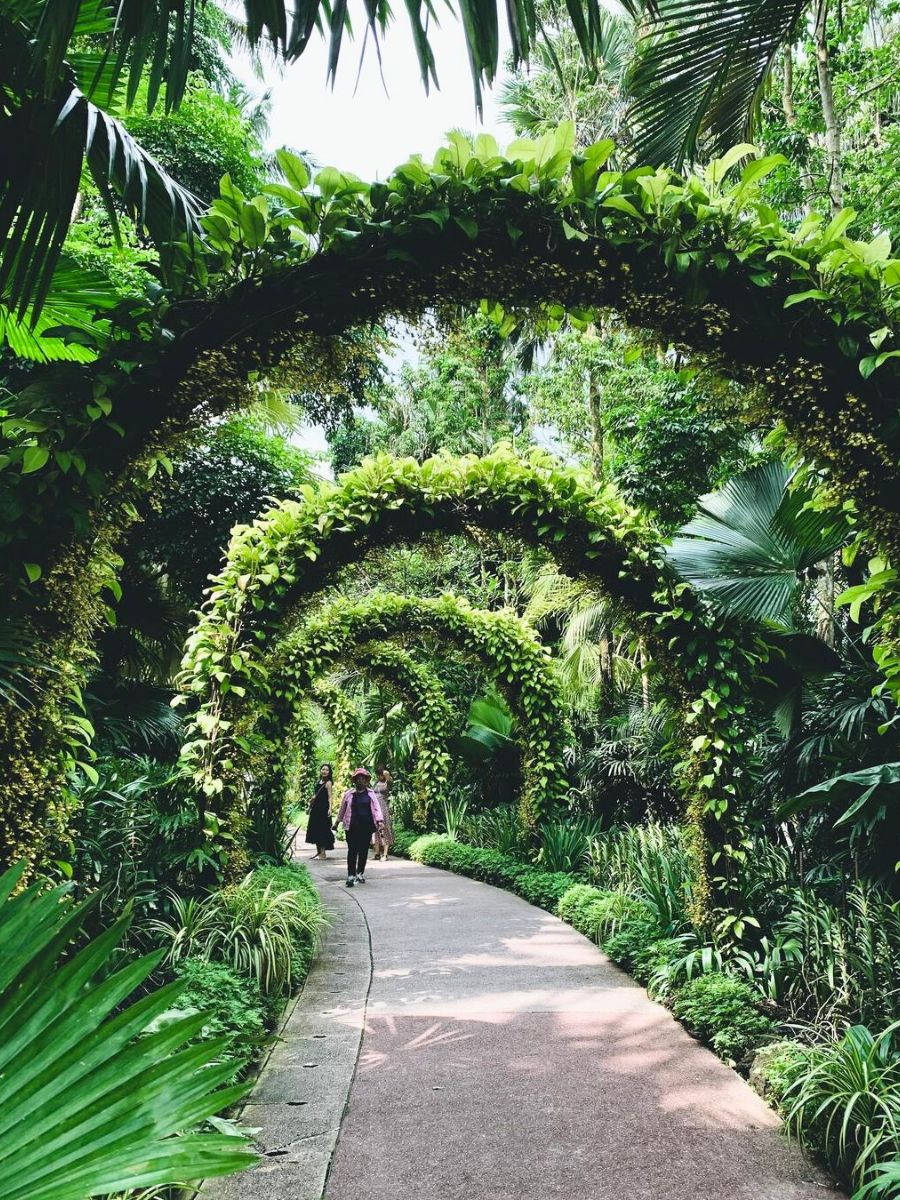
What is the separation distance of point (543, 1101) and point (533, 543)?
4384 mm

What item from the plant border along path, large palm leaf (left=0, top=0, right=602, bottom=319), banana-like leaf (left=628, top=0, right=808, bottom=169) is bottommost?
the plant border along path

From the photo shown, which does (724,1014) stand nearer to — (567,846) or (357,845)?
(567,846)

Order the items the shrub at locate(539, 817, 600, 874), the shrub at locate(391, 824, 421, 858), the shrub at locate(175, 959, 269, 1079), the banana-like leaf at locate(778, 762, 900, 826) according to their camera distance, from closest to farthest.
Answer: the banana-like leaf at locate(778, 762, 900, 826) → the shrub at locate(175, 959, 269, 1079) → the shrub at locate(539, 817, 600, 874) → the shrub at locate(391, 824, 421, 858)

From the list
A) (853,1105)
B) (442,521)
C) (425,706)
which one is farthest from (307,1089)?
(425,706)

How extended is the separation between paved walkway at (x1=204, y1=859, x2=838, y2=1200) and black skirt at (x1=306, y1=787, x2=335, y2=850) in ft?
28.0

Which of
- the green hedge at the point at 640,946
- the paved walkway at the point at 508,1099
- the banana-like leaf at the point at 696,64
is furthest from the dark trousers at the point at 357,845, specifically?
the banana-like leaf at the point at 696,64

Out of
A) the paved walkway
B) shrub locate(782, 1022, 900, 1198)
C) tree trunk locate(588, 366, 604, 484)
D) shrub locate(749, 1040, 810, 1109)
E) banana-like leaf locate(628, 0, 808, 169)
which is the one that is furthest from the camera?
tree trunk locate(588, 366, 604, 484)

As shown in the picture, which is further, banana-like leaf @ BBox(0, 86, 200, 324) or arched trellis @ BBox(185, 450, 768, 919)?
arched trellis @ BBox(185, 450, 768, 919)

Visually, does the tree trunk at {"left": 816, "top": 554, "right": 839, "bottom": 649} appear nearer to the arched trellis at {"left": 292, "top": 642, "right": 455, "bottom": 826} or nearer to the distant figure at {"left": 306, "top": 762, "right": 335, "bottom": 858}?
the arched trellis at {"left": 292, "top": 642, "right": 455, "bottom": 826}

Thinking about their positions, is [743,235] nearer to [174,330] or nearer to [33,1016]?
[174,330]

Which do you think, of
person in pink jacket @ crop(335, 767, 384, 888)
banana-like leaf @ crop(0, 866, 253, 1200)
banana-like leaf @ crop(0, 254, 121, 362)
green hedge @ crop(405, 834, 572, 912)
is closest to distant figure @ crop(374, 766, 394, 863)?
green hedge @ crop(405, 834, 572, 912)

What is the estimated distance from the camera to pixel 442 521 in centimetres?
725

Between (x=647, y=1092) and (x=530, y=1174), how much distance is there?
1.06m

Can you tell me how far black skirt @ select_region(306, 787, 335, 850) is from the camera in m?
15.4
